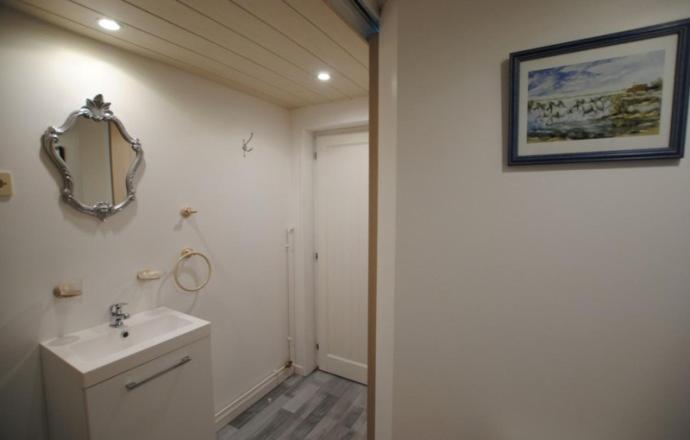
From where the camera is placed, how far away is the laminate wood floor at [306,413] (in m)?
2.06

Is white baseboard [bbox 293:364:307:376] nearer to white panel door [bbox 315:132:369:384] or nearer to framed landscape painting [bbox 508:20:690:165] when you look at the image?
white panel door [bbox 315:132:369:384]

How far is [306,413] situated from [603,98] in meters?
2.51

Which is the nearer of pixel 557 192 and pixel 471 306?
pixel 557 192

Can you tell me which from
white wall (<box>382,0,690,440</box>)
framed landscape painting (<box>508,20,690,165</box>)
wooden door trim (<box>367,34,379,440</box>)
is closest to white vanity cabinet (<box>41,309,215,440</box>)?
wooden door trim (<box>367,34,379,440</box>)

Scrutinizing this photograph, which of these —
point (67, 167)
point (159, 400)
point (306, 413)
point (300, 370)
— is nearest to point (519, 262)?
point (159, 400)

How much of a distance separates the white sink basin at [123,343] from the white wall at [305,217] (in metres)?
1.16

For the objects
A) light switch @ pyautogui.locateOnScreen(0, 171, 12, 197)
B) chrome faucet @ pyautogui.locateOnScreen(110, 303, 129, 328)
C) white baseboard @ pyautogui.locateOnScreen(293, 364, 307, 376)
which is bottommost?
white baseboard @ pyautogui.locateOnScreen(293, 364, 307, 376)

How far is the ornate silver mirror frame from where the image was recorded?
131cm

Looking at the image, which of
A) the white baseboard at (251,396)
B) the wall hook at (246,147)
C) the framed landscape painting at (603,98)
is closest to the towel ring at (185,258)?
the wall hook at (246,147)

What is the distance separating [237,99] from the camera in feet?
7.10

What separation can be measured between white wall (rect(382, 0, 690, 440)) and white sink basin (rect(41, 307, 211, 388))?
1.06 m

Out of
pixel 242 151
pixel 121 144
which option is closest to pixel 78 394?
pixel 121 144

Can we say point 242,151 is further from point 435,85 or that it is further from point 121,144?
point 435,85

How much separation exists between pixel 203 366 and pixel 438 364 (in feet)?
3.96
